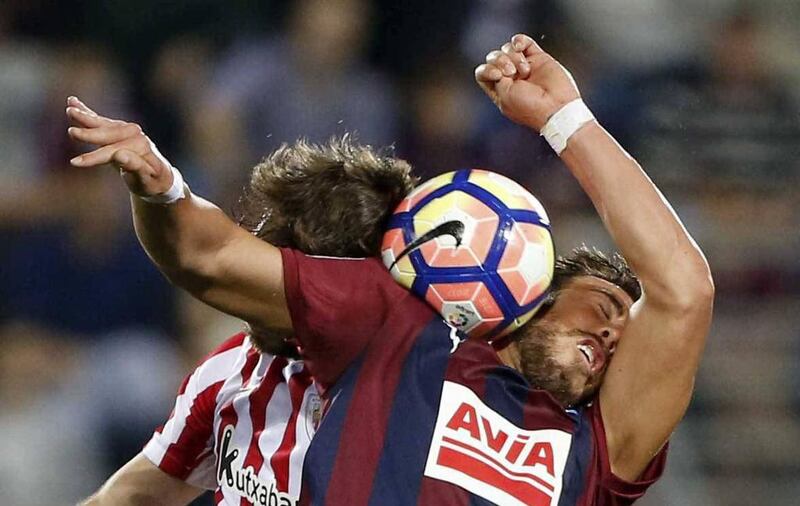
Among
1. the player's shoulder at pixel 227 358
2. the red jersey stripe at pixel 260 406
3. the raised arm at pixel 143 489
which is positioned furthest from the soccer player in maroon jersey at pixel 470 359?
the raised arm at pixel 143 489

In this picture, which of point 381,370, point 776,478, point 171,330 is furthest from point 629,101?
point 381,370

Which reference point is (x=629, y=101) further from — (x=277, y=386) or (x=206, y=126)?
(x=277, y=386)

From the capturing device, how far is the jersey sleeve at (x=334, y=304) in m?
2.49

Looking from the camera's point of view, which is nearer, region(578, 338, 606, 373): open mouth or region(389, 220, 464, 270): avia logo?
region(389, 220, 464, 270): avia logo

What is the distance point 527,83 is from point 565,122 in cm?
13

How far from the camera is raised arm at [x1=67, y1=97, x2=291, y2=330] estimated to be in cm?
230

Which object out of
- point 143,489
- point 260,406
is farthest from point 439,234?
point 143,489

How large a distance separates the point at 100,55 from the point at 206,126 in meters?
0.61

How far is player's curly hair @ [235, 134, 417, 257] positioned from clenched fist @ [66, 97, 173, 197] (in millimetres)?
419

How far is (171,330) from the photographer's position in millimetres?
5594

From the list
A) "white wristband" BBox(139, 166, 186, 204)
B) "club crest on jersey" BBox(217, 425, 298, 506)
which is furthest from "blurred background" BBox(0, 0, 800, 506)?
"white wristband" BBox(139, 166, 186, 204)

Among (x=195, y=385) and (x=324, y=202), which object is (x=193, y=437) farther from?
(x=324, y=202)

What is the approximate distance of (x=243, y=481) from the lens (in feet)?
9.73

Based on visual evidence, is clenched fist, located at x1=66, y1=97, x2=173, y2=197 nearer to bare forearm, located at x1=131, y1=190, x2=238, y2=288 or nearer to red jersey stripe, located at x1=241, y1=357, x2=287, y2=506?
bare forearm, located at x1=131, y1=190, x2=238, y2=288
